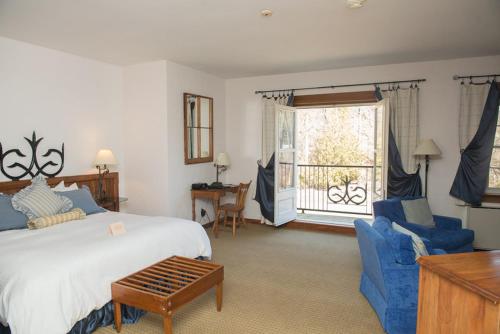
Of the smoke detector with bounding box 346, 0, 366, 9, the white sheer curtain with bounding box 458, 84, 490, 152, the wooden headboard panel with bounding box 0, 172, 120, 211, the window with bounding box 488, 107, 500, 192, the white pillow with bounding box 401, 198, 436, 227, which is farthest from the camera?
the window with bounding box 488, 107, 500, 192

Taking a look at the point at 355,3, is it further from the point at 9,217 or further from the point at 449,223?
the point at 9,217

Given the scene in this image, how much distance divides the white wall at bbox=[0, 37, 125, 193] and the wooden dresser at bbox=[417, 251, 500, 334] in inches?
166

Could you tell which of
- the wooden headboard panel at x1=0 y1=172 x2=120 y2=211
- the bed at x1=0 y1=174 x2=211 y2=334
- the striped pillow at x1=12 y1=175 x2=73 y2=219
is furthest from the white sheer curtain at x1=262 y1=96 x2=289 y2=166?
the striped pillow at x1=12 y1=175 x2=73 y2=219

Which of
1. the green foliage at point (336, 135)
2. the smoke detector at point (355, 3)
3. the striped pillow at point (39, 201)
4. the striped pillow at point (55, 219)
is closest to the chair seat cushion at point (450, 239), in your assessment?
the smoke detector at point (355, 3)

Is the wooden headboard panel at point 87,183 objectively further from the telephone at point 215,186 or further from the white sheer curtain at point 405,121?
the white sheer curtain at point 405,121

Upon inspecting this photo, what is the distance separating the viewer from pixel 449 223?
4105mm

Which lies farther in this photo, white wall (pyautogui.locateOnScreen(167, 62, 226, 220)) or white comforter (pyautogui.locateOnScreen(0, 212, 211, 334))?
white wall (pyautogui.locateOnScreen(167, 62, 226, 220))

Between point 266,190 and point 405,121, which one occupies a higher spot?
point 405,121

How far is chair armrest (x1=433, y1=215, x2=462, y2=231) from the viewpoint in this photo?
407cm

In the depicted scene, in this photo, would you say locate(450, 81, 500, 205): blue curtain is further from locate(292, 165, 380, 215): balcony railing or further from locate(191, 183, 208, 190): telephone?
locate(191, 183, 208, 190): telephone

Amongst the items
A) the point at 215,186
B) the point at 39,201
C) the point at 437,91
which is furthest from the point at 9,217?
the point at 437,91

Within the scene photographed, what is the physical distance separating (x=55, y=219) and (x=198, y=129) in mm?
2740

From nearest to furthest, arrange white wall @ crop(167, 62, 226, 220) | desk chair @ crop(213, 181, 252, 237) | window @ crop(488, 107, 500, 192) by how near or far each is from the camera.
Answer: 1. window @ crop(488, 107, 500, 192)
2. white wall @ crop(167, 62, 226, 220)
3. desk chair @ crop(213, 181, 252, 237)

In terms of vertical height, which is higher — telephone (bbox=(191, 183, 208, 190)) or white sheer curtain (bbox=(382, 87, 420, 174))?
white sheer curtain (bbox=(382, 87, 420, 174))
